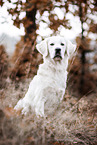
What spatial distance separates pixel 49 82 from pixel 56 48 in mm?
608

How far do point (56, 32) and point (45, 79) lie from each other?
2.61 m

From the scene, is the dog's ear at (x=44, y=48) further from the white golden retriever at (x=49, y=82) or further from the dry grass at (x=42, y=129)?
the dry grass at (x=42, y=129)

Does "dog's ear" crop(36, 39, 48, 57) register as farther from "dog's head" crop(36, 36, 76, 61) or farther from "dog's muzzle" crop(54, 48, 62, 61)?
"dog's muzzle" crop(54, 48, 62, 61)

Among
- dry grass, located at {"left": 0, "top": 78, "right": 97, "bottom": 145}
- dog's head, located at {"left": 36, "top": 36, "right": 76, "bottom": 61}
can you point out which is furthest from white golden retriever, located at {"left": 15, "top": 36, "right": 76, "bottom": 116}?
dry grass, located at {"left": 0, "top": 78, "right": 97, "bottom": 145}

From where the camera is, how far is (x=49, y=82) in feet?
8.53

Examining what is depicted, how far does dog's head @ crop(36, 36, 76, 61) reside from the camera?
277 cm

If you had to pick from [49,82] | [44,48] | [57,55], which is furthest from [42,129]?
[44,48]

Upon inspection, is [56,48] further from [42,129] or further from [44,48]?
[42,129]

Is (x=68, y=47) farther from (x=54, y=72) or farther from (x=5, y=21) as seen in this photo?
(x=5, y=21)

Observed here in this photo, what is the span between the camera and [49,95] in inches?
102

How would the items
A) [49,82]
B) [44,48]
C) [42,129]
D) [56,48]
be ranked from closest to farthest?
[42,129] < [49,82] < [56,48] < [44,48]

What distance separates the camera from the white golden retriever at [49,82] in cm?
253

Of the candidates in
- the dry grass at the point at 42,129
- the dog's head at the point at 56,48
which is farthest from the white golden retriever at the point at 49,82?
the dry grass at the point at 42,129

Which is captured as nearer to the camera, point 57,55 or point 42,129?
point 42,129
